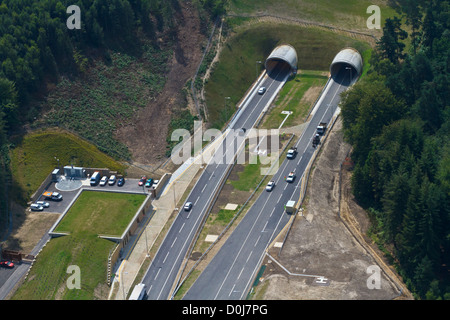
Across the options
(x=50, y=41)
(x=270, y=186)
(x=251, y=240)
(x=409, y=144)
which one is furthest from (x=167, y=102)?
(x=409, y=144)

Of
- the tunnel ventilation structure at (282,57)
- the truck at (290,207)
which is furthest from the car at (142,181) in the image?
the tunnel ventilation structure at (282,57)

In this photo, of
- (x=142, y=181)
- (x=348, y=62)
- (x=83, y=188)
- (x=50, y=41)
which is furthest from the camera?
(x=348, y=62)

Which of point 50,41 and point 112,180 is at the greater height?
point 50,41

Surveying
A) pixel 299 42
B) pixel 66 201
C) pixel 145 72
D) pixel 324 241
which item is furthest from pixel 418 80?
pixel 66 201

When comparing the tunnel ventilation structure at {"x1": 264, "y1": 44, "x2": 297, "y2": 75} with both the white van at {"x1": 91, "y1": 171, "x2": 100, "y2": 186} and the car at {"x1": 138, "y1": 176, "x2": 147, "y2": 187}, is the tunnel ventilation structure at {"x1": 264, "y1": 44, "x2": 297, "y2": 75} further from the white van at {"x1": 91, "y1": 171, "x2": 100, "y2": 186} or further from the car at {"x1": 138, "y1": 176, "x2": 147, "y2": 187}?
the white van at {"x1": 91, "y1": 171, "x2": 100, "y2": 186}

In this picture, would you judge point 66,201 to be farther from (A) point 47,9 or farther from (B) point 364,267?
(B) point 364,267

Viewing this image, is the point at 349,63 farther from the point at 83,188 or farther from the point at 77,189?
the point at 77,189

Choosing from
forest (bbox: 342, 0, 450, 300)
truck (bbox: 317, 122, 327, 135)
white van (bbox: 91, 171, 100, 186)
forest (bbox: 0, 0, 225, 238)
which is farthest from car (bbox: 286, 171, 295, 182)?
forest (bbox: 0, 0, 225, 238)
